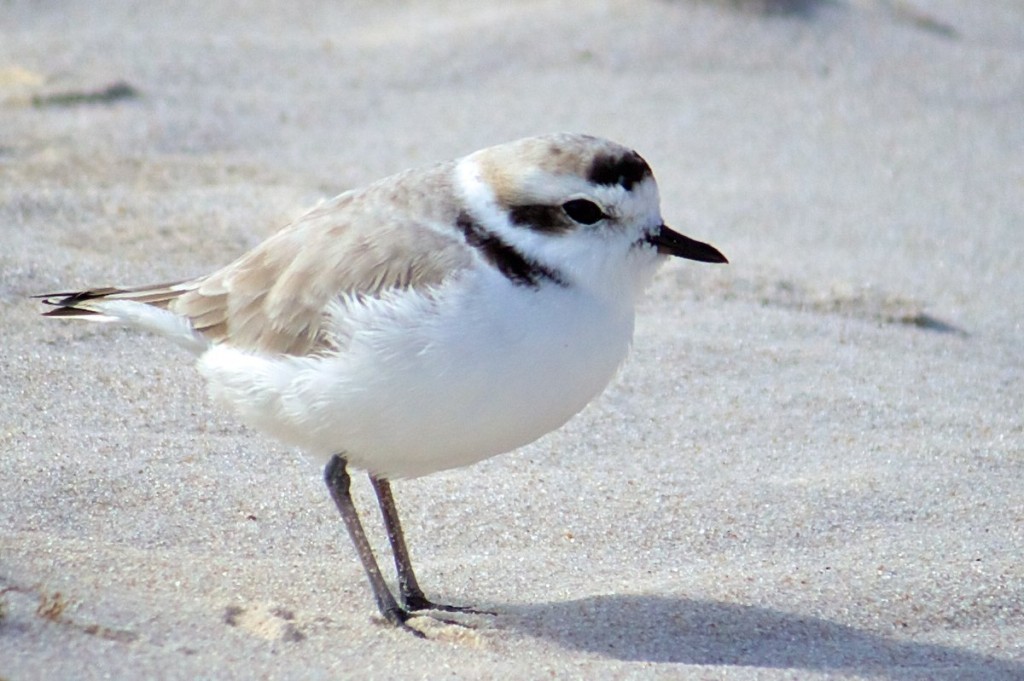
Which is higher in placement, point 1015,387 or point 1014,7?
point 1014,7

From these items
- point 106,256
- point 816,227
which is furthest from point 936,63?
point 106,256

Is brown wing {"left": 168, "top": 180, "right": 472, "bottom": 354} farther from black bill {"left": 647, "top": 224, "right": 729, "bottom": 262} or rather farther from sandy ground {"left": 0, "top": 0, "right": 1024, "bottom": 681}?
sandy ground {"left": 0, "top": 0, "right": 1024, "bottom": 681}

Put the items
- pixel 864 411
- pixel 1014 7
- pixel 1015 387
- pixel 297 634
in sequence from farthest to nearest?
pixel 1014 7, pixel 1015 387, pixel 864 411, pixel 297 634

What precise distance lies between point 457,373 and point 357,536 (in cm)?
75

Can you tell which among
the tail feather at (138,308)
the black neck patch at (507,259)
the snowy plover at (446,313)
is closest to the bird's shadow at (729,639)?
the snowy plover at (446,313)

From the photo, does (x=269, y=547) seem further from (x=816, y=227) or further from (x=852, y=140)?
(x=852, y=140)

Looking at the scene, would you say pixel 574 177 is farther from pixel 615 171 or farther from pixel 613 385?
pixel 613 385

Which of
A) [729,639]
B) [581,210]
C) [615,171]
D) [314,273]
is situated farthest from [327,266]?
[729,639]

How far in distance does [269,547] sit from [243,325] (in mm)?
722

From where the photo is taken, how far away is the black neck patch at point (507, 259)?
3.62 m

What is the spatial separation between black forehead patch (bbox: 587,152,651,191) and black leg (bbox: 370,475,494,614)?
114 centimetres

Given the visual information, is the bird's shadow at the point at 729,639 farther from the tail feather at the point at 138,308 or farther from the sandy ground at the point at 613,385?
the tail feather at the point at 138,308

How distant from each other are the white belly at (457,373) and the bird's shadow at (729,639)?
545 mm

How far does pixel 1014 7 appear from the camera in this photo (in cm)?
1142
